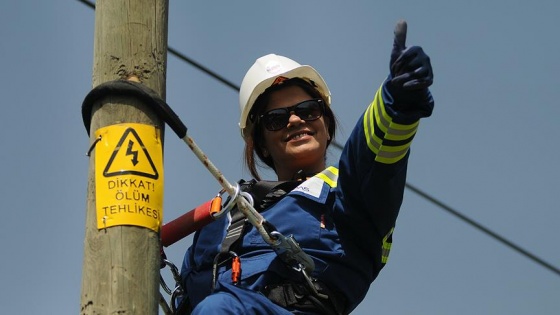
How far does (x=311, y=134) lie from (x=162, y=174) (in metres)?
1.31

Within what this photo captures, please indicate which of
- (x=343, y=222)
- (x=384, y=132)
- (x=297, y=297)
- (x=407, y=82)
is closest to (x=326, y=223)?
(x=343, y=222)

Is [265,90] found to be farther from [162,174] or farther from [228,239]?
[162,174]

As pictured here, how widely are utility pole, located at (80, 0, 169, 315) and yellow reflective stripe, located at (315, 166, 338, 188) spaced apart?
973 millimetres

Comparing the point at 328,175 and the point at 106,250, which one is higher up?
the point at 328,175

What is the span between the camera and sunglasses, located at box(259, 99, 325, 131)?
5.16 metres

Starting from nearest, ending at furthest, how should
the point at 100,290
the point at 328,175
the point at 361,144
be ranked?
the point at 100,290 → the point at 361,144 → the point at 328,175

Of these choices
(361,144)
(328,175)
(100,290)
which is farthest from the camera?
(328,175)

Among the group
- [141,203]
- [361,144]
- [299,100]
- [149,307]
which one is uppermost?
[299,100]

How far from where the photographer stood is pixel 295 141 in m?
5.19

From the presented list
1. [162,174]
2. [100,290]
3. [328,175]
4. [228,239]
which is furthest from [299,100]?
[100,290]

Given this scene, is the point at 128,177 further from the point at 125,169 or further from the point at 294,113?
the point at 294,113

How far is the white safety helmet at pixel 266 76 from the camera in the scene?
5.34 metres

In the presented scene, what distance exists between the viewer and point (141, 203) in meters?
3.86

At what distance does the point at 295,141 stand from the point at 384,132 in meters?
0.80
